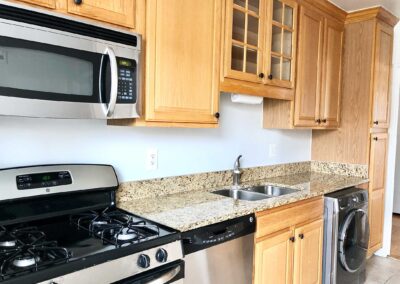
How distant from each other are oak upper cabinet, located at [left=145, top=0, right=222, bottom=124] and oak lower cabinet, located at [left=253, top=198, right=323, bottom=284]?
2.27ft

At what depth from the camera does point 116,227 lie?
141 cm

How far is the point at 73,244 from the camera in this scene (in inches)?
49.4

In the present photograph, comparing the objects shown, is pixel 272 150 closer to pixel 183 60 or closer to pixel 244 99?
pixel 244 99

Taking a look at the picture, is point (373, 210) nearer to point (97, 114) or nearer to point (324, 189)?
point (324, 189)

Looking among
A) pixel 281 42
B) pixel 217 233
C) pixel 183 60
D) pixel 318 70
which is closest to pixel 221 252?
pixel 217 233

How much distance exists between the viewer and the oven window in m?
1.15

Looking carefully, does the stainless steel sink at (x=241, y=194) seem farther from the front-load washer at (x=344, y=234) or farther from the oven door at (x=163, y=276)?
the oven door at (x=163, y=276)

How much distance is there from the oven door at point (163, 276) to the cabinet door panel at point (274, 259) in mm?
584

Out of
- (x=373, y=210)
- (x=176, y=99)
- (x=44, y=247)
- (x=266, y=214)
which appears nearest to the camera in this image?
(x=44, y=247)

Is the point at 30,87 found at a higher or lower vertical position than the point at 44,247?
higher

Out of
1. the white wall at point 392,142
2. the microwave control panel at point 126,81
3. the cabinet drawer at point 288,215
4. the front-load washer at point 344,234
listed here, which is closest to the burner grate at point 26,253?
the microwave control panel at point 126,81

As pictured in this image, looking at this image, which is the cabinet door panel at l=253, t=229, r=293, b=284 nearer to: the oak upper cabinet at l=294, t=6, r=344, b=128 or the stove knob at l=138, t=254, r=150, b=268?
the stove knob at l=138, t=254, r=150, b=268

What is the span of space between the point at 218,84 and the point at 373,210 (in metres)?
2.20

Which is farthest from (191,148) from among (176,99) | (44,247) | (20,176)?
(44,247)
